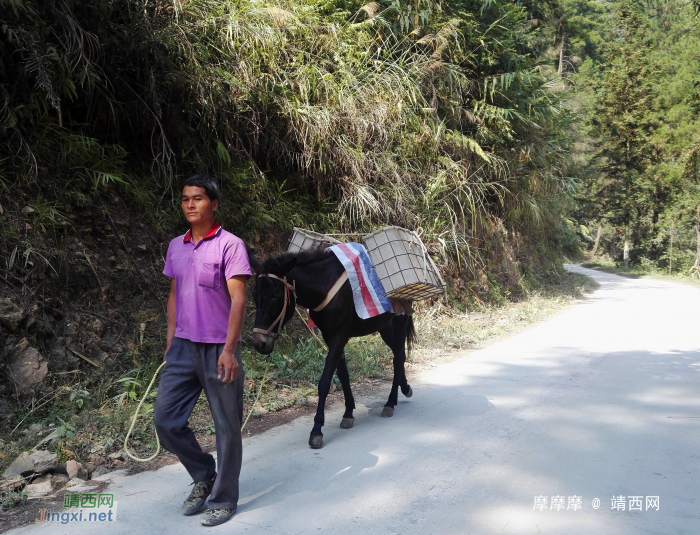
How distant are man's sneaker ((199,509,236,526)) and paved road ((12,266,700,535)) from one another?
5 cm

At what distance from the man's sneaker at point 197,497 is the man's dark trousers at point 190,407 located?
56 mm

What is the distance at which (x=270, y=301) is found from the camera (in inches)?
160

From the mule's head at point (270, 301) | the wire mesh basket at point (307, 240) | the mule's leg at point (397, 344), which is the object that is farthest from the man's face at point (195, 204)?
the mule's leg at point (397, 344)

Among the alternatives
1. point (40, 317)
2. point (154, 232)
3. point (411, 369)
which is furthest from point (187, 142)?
point (411, 369)

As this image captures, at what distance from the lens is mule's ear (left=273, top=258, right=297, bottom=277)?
13.8ft

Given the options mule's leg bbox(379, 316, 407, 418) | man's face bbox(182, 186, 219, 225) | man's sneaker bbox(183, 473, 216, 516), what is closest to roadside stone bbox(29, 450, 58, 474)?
man's sneaker bbox(183, 473, 216, 516)

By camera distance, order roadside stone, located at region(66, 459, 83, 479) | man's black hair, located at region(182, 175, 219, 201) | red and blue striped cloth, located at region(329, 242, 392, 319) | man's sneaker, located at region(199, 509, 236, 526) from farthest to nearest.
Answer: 1. red and blue striped cloth, located at region(329, 242, 392, 319)
2. roadside stone, located at region(66, 459, 83, 479)
3. man's black hair, located at region(182, 175, 219, 201)
4. man's sneaker, located at region(199, 509, 236, 526)

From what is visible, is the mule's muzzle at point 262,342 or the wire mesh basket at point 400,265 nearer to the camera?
the mule's muzzle at point 262,342

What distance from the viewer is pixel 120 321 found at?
17.9 feet

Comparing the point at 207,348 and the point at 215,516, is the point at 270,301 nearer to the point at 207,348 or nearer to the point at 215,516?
the point at 207,348

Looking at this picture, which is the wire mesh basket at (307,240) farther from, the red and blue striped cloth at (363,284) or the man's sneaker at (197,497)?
the man's sneaker at (197,497)

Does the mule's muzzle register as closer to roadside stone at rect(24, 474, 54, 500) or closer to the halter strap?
the halter strap

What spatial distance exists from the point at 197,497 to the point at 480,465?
2.02 m

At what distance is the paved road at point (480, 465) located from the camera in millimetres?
3109
